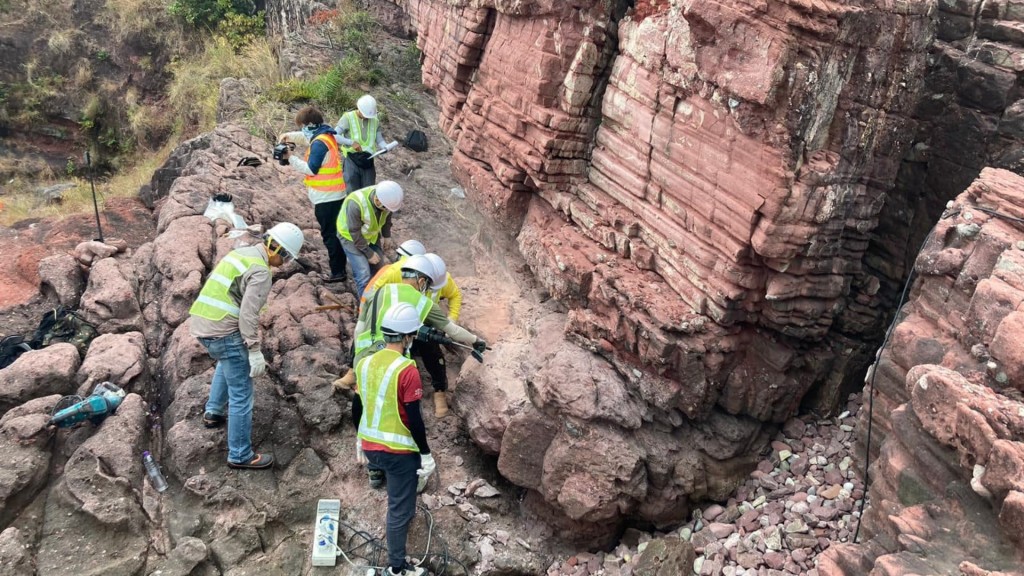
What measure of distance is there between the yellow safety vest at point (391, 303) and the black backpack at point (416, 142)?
232 inches

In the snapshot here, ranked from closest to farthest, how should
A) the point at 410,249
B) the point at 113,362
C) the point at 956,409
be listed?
1. the point at 956,409
2. the point at 113,362
3. the point at 410,249

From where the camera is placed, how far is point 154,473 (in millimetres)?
5887

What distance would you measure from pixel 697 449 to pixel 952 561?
299cm

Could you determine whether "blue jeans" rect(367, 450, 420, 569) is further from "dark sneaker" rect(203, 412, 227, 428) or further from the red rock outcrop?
the red rock outcrop

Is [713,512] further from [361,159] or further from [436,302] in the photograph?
[361,159]

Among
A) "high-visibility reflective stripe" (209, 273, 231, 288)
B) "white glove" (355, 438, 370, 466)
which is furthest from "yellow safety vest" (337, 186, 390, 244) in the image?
"white glove" (355, 438, 370, 466)

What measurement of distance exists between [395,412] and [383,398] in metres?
0.13

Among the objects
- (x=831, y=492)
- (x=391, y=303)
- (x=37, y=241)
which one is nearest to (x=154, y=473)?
(x=391, y=303)

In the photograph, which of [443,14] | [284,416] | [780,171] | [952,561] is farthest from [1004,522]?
[443,14]

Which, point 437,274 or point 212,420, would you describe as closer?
point 212,420

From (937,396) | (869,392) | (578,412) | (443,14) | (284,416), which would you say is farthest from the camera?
(443,14)

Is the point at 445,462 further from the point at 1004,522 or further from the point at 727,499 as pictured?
the point at 1004,522

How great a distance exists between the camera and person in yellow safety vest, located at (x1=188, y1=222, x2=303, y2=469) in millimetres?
5629

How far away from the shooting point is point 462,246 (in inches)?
363
